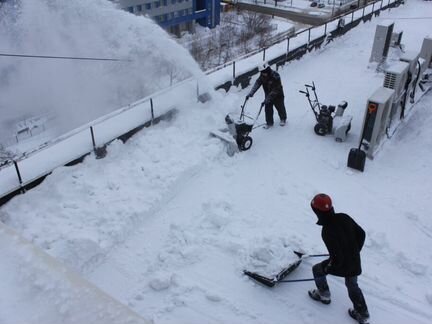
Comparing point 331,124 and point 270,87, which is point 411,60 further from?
point 270,87

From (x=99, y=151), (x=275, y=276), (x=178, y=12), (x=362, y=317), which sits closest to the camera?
(x=362, y=317)

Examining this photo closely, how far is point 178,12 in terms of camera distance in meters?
47.4

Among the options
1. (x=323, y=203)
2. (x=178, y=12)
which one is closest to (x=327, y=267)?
(x=323, y=203)

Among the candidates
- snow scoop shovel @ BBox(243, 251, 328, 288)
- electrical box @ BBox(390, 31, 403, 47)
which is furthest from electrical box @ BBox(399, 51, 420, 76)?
snow scoop shovel @ BBox(243, 251, 328, 288)

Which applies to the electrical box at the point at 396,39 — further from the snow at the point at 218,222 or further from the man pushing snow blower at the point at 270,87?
the man pushing snow blower at the point at 270,87

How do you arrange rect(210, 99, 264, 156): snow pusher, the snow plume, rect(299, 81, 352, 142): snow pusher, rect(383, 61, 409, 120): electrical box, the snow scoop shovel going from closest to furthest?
the snow scoop shovel
rect(210, 99, 264, 156): snow pusher
rect(383, 61, 409, 120): electrical box
rect(299, 81, 352, 142): snow pusher
the snow plume

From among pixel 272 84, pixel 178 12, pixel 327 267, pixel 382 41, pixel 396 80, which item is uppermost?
pixel 396 80

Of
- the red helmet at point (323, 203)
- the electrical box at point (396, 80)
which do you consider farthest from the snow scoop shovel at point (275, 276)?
the electrical box at point (396, 80)

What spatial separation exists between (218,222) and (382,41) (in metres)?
10.8

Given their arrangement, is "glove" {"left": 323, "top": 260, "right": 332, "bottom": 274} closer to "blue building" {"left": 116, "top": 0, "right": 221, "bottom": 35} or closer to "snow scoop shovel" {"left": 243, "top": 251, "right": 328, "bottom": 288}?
"snow scoop shovel" {"left": 243, "top": 251, "right": 328, "bottom": 288}

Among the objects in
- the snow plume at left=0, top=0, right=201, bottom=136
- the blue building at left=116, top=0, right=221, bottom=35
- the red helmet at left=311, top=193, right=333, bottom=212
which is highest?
the red helmet at left=311, top=193, right=333, bottom=212

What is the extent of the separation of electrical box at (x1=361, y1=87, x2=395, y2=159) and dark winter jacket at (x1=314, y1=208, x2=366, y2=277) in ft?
13.7

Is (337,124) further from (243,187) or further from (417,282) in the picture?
(417,282)

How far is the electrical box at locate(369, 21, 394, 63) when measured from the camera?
45.5 feet
